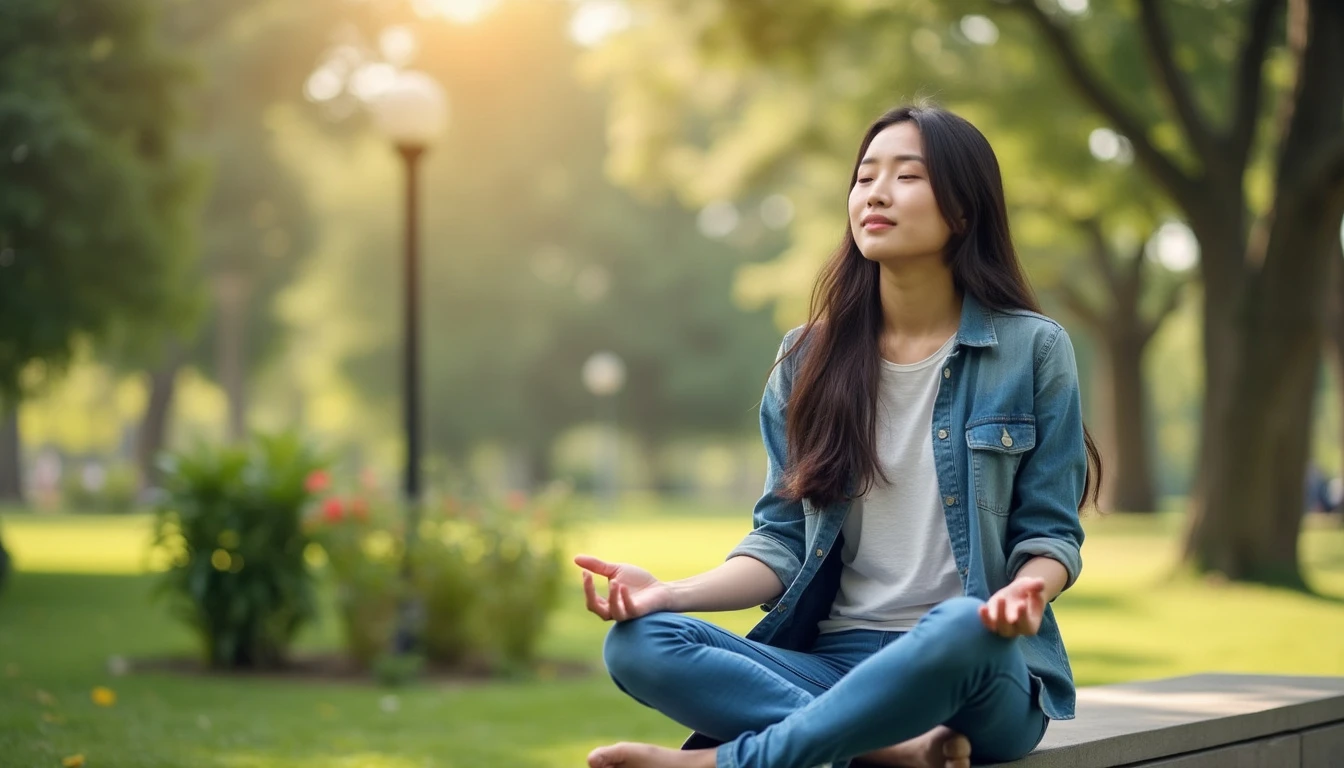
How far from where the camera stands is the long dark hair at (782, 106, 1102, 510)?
3.15 m

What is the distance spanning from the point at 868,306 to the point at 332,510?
17.8ft

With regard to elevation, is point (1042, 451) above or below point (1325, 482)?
above

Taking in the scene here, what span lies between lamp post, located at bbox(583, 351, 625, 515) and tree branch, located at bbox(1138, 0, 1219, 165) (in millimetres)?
24920

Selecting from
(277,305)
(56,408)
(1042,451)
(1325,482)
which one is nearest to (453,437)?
(277,305)

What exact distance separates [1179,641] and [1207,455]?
4442 millimetres

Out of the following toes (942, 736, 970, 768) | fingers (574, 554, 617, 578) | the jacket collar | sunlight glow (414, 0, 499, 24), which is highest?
sunlight glow (414, 0, 499, 24)

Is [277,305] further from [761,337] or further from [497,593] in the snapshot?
[497,593]

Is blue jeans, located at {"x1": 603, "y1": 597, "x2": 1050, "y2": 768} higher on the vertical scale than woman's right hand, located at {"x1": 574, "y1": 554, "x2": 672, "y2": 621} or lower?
lower

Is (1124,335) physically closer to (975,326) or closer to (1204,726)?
(1204,726)

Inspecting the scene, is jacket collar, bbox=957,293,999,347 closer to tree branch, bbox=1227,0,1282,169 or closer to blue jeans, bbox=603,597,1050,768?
blue jeans, bbox=603,597,1050,768

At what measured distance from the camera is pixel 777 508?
3.34m

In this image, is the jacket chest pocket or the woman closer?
the woman

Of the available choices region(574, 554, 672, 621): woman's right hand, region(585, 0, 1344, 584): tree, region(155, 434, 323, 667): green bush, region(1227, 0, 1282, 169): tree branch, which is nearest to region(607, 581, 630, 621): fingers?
region(574, 554, 672, 621): woman's right hand

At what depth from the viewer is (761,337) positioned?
50438 mm
